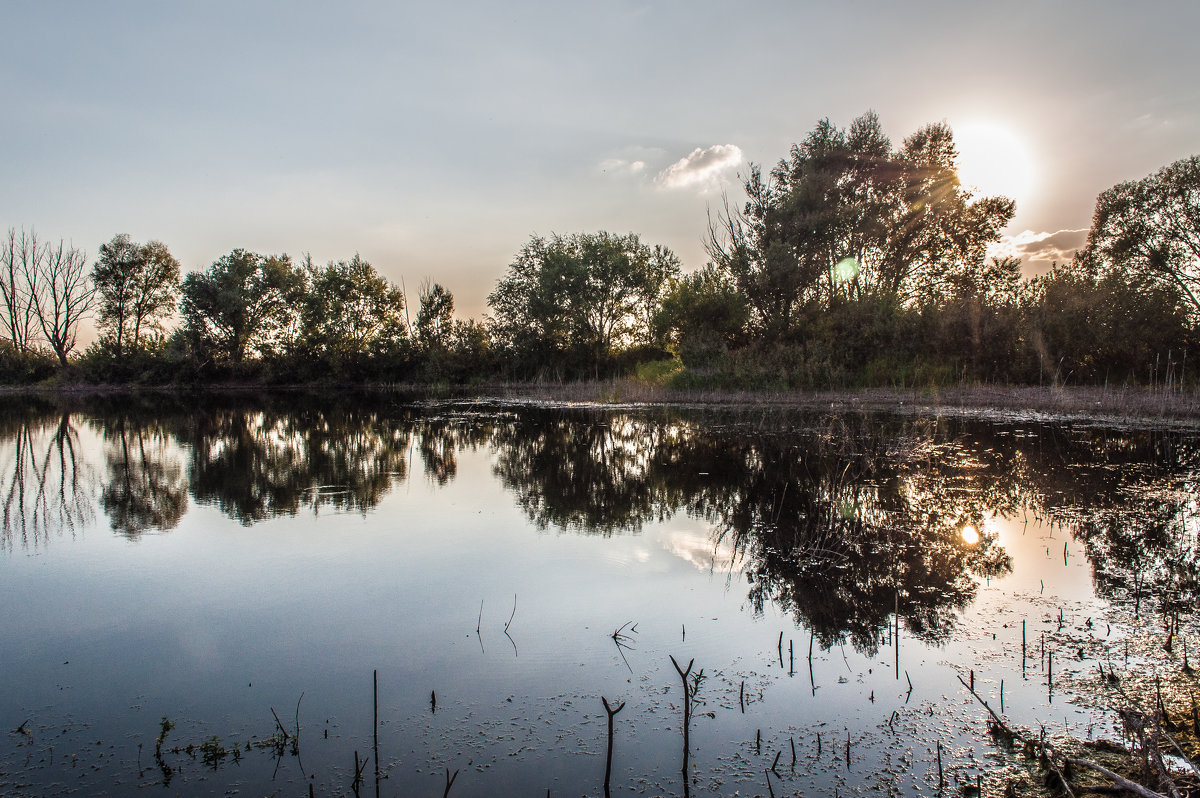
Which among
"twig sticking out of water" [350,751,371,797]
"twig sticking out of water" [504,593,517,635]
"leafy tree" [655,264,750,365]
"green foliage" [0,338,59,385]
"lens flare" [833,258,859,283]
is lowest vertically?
"twig sticking out of water" [350,751,371,797]

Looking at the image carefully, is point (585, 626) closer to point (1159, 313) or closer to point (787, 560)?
point (787, 560)

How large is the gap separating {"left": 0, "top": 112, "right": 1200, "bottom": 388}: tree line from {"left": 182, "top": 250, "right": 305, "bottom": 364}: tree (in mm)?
132

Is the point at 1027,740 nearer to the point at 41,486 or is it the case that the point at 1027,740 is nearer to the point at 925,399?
the point at 41,486

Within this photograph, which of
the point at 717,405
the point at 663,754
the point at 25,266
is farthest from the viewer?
the point at 25,266

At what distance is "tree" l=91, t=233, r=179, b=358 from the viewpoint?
168 feet

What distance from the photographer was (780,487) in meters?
10.0

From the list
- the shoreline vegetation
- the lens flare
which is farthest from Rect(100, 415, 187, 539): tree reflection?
the lens flare

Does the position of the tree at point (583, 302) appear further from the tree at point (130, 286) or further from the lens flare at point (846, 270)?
the tree at point (130, 286)

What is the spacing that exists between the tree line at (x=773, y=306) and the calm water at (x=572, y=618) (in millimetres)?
16691

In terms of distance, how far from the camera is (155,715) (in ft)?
12.8

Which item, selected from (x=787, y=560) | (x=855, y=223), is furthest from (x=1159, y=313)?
(x=787, y=560)

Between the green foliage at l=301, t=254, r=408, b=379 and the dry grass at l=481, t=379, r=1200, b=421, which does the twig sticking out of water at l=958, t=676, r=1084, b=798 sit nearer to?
the dry grass at l=481, t=379, r=1200, b=421

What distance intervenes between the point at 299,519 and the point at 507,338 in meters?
37.5

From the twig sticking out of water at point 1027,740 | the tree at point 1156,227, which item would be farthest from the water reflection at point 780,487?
the tree at point 1156,227
